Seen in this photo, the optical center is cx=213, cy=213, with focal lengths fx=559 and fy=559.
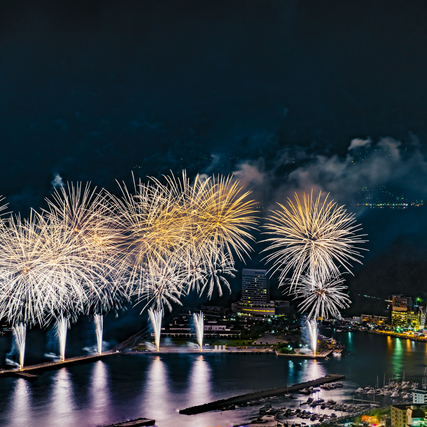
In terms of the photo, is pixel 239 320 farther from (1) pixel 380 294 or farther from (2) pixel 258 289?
(1) pixel 380 294

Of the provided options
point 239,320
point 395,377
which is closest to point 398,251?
point 239,320

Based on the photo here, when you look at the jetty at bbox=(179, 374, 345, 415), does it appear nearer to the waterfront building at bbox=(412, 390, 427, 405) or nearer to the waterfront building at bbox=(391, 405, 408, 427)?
the waterfront building at bbox=(412, 390, 427, 405)

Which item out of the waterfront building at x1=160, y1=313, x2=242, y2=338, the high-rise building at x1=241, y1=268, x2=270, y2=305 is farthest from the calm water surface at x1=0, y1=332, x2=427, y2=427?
the high-rise building at x1=241, y1=268, x2=270, y2=305

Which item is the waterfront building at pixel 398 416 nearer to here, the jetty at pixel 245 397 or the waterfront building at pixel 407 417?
the waterfront building at pixel 407 417

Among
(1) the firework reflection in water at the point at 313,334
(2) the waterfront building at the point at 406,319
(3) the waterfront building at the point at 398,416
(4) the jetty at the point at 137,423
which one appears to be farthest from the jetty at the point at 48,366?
(2) the waterfront building at the point at 406,319

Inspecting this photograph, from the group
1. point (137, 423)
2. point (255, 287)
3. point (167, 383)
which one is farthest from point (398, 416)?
point (255, 287)

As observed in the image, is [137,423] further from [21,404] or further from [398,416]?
[398,416]
